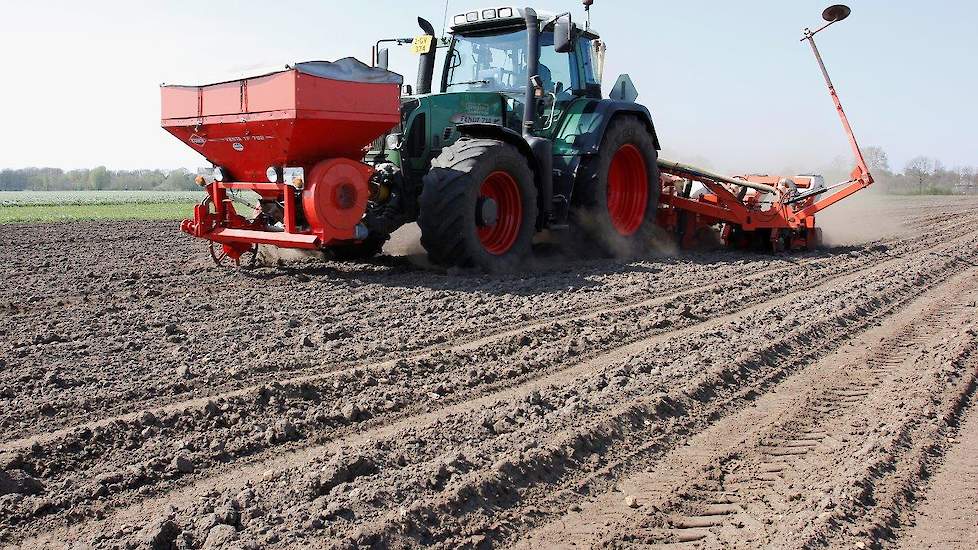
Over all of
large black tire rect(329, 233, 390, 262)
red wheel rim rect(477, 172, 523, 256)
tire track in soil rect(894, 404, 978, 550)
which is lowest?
tire track in soil rect(894, 404, 978, 550)

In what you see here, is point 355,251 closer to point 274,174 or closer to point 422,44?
point 274,174

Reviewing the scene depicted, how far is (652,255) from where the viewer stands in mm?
9391

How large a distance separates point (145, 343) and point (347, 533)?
270 centimetres

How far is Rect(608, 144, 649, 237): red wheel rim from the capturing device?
380 inches

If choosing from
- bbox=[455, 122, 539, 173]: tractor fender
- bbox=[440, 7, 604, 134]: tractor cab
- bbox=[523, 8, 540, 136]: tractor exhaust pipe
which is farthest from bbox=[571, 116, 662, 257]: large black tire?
bbox=[455, 122, 539, 173]: tractor fender

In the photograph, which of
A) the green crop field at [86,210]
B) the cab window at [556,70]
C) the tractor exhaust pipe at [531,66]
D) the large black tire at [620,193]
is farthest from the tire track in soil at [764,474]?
the green crop field at [86,210]

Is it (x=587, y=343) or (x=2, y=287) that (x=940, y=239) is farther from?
(x=2, y=287)

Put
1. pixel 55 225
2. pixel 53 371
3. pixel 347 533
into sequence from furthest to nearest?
pixel 55 225, pixel 53 371, pixel 347 533

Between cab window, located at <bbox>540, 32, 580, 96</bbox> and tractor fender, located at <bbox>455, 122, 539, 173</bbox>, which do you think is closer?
tractor fender, located at <bbox>455, 122, 539, 173</bbox>

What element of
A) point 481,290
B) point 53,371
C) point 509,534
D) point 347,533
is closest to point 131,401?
point 53,371

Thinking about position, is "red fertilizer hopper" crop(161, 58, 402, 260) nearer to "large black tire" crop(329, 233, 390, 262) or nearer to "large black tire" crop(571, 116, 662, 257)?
"large black tire" crop(329, 233, 390, 262)

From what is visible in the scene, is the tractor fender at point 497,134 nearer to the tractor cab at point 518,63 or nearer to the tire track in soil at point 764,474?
the tractor cab at point 518,63

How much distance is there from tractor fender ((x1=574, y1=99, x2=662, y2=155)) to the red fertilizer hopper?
221cm

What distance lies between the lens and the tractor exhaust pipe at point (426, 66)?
8938 millimetres
